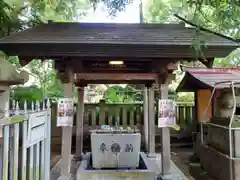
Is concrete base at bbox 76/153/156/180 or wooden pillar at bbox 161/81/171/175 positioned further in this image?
wooden pillar at bbox 161/81/171/175

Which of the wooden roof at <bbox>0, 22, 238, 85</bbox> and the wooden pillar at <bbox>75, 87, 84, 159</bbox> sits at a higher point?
the wooden roof at <bbox>0, 22, 238, 85</bbox>

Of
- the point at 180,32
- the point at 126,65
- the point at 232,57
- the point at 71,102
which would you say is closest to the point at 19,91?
the point at 71,102

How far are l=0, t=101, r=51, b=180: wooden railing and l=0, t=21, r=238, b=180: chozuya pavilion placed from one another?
1718 mm

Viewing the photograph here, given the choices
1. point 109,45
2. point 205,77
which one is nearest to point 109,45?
point 109,45

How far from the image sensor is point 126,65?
25.2 feet

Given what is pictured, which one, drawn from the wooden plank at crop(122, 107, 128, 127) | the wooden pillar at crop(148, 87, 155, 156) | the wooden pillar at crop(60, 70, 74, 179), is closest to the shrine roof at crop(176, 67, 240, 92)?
the wooden pillar at crop(148, 87, 155, 156)

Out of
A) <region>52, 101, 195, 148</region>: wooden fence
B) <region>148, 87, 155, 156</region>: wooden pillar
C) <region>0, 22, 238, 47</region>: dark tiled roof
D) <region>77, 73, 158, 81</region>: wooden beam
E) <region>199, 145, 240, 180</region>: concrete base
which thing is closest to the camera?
<region>199, 145, 240, 180</region>: concrete base

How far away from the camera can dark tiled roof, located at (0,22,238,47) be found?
5652 millimetres

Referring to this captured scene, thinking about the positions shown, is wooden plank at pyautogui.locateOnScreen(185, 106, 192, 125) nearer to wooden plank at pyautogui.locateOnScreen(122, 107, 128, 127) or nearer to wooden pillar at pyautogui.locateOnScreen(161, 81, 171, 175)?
wooden plank at pyautogui.locateOnScreen(122, 107, 128, 127)

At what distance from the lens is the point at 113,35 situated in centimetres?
614

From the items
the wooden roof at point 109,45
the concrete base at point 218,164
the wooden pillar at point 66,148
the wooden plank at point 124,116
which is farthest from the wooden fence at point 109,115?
the wooden roof at point 109,45

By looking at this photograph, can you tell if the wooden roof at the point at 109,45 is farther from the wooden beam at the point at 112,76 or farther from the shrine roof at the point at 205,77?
the shrine roof at the point at 205,77

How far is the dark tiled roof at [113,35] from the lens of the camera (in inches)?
223

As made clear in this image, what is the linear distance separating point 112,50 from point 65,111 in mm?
1797
